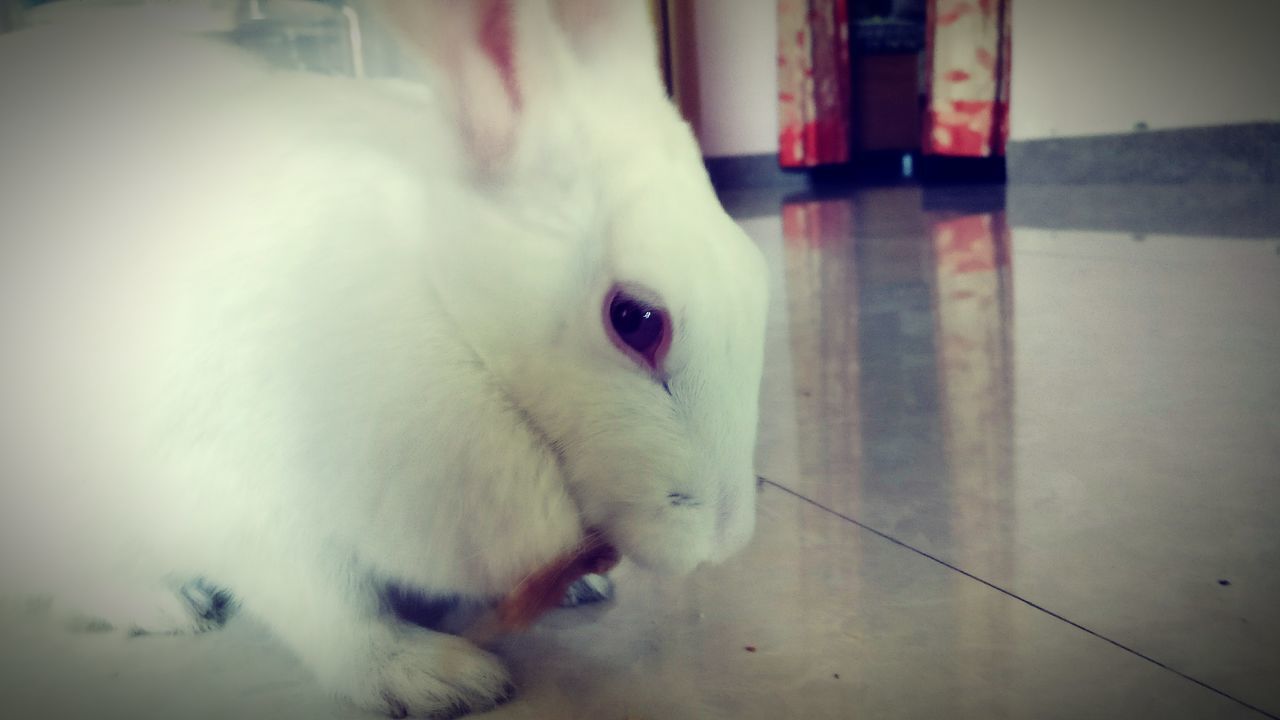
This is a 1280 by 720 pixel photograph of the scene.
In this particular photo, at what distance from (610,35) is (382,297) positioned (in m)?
0.19

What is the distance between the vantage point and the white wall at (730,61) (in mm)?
780

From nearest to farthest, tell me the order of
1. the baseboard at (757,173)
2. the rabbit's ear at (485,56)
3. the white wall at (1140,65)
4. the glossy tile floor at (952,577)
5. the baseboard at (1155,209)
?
the rabbit's ear at (485,56), the glossy tile floor at (952,577), the baseboard at (757,173), the baseboard at (1155,209), the white wall at (1140,65)

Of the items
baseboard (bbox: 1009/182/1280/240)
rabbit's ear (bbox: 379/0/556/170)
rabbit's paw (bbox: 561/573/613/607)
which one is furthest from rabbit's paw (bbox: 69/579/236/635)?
baseboard (bbox: 1009/182/1280/240)

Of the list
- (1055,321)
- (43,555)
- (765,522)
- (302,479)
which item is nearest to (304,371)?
(302,479)

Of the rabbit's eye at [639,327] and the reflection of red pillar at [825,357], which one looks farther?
the reflection of red pillar at [825,357]

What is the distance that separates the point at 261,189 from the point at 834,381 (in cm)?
90

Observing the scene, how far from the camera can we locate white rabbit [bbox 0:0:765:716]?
0.48 m

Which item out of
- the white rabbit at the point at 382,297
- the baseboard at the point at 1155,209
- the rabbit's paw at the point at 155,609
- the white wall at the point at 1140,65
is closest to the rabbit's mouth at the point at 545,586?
the white rabbit at the point at 382,297

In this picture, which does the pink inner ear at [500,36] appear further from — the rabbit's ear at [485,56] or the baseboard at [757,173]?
the baseboard at [757,173]

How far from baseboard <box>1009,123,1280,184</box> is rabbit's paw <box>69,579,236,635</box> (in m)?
3.27

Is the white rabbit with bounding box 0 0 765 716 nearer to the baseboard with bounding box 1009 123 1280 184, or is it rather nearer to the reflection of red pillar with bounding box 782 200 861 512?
the reflection of red pillar with bounding box 782 200 861 512

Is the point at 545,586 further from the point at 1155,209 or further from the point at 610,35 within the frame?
the point at 1155,209

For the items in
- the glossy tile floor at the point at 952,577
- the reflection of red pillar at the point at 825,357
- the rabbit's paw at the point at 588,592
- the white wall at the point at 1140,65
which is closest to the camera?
the glossy tile floor at the point at 952,577

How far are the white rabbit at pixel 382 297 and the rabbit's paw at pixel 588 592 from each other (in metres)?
0.18
